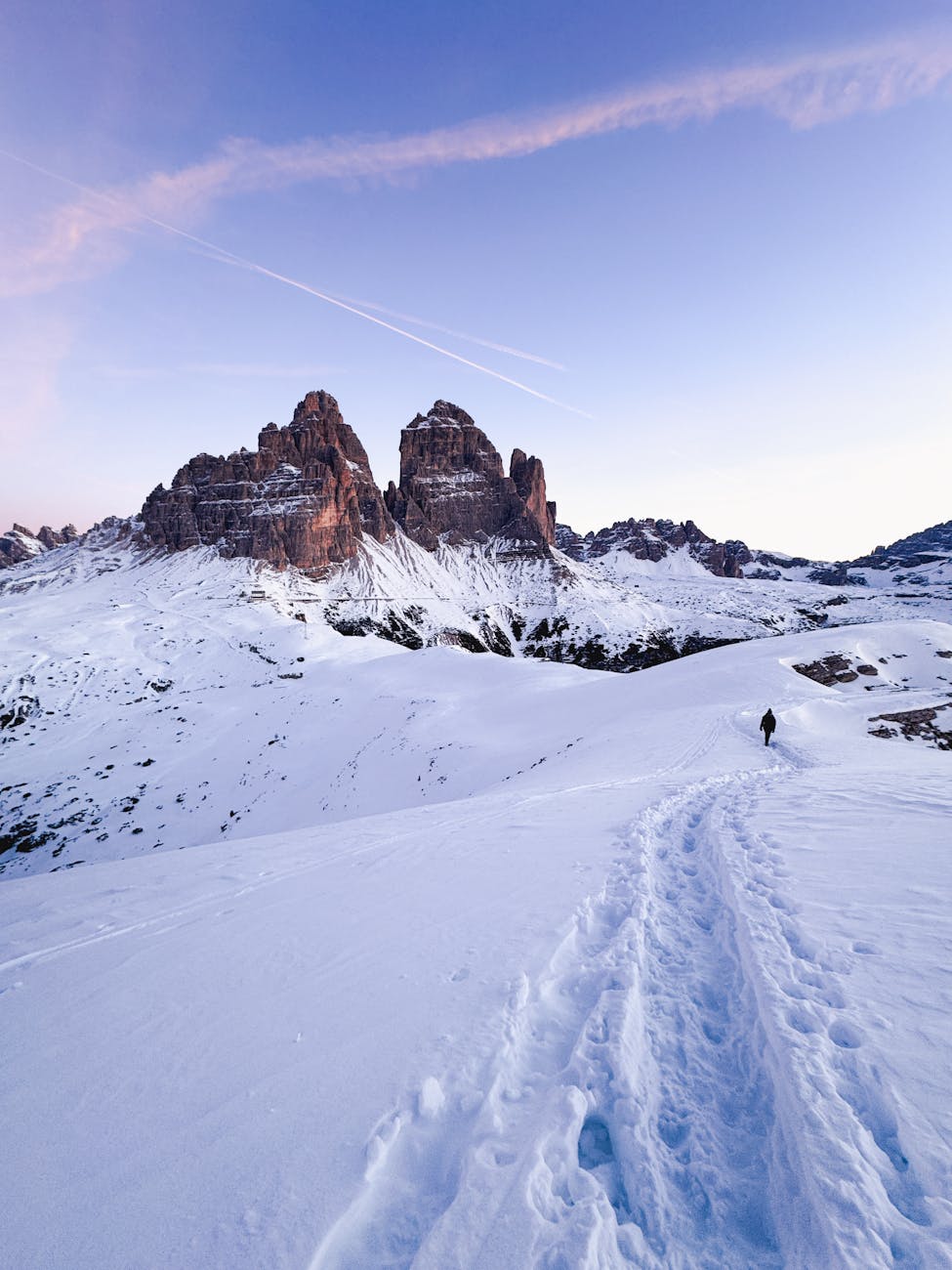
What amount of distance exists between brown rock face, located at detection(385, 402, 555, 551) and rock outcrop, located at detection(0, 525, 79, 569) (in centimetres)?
12819

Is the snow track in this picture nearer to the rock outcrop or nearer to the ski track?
the ski track

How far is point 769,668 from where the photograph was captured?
3219 cm

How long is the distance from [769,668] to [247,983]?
34598 mm

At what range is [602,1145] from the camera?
333cm

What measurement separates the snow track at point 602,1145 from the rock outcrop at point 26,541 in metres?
214

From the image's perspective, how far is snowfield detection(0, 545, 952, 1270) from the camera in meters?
2.67

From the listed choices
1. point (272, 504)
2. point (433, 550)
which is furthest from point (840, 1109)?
point (433, 550)

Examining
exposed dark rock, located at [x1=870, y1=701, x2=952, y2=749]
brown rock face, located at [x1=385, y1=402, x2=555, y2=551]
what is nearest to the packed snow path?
exposed dark rock, located at [x1=870, y1=701, x2=952, y2=749]

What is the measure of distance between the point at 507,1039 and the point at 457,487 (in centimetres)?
16255

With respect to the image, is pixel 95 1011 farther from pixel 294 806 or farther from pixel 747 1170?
pixel 294 806

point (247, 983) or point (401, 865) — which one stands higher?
point (247, 983)

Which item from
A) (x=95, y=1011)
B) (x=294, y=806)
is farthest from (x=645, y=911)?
(x=294, y=806)

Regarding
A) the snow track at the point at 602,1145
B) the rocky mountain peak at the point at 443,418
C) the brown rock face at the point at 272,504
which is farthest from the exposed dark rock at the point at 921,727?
the rocky mountain peak at the point at 443,418

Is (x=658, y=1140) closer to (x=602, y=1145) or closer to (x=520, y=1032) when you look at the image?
(x=602, y=1145)
